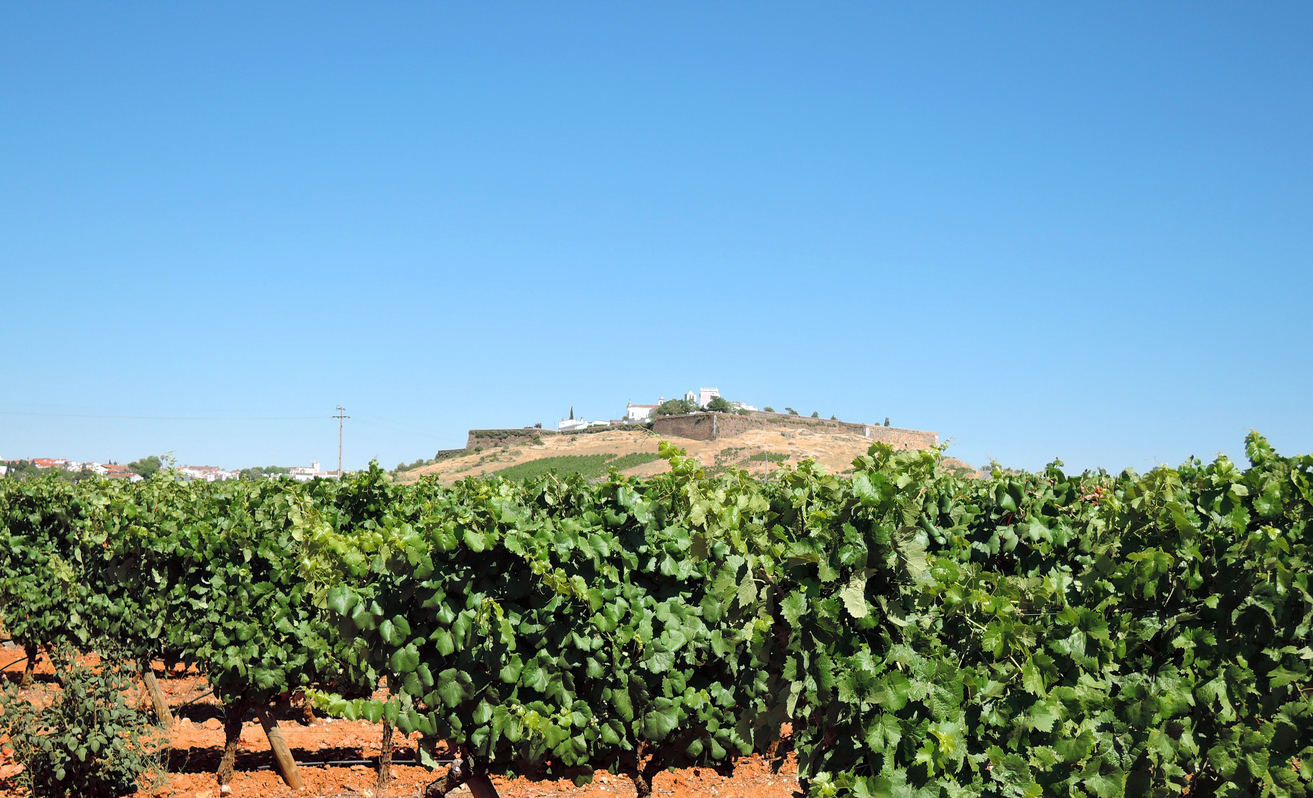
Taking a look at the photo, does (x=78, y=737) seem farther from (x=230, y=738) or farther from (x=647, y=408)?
(x=647, y=408)

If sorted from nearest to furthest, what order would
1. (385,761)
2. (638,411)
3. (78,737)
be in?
(78,737)
(385,761)
(638,411)

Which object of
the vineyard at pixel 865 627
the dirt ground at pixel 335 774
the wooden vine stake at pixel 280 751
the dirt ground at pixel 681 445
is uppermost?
the dirt ground at pixel 681 445

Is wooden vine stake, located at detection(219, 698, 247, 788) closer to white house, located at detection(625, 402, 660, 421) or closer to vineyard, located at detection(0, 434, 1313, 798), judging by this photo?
vineyard, located at detection(0, 434, 1313, 798)

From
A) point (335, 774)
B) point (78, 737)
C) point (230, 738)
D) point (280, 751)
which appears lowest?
point (335, 774)

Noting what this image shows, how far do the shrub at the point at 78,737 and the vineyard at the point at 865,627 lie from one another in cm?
272

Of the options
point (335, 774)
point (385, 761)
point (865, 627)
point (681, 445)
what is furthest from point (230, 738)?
point (681, 445)

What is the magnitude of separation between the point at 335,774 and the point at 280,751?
2.11 ft

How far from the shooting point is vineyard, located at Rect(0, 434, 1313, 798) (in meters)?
3.31

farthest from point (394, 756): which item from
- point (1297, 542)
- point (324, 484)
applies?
point (1297, 542)

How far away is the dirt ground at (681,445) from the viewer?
5297 centimetres

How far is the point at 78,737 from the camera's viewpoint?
653cm

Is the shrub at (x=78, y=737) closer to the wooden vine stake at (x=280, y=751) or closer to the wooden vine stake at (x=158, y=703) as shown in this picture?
the wooden vine stake at (x=280, y=751)

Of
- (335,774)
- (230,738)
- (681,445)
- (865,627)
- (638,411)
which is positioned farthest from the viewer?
(638,411)

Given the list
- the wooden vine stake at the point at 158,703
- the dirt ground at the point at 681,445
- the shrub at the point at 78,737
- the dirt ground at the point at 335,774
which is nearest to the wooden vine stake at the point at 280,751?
the dirt ground at the point at 335,774
